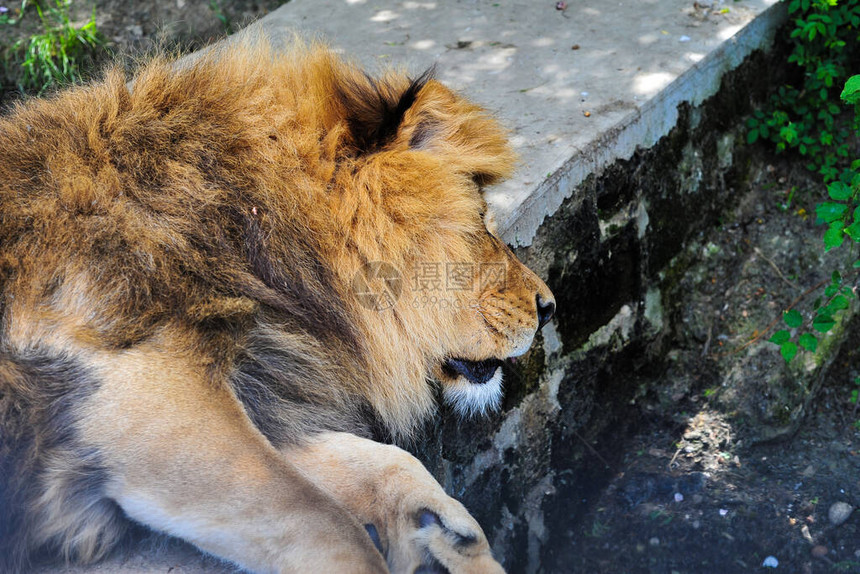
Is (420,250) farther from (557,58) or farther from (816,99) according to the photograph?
(816,99)

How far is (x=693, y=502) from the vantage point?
10.4 ft

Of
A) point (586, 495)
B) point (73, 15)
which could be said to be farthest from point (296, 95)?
point (73, 15)

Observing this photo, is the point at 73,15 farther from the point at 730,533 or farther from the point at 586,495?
the point at 730,533

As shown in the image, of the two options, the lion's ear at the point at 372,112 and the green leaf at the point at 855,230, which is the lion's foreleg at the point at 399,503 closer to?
the lion's ear at the point at 372,112

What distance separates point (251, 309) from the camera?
2.05 m

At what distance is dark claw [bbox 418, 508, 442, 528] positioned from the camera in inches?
76.0

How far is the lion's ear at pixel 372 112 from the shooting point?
7.43 feet

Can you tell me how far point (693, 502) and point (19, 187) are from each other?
245cm

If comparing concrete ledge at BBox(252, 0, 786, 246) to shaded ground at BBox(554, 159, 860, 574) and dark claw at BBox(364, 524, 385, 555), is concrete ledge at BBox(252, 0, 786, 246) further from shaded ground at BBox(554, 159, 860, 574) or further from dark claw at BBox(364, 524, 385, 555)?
dark claw at BBox(364, 524, 385, 555)

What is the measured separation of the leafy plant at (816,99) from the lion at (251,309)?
1.81 meters

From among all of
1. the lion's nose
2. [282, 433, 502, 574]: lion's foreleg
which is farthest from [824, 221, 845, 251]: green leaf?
[282, 433, 502, 574]: lion's foreleg

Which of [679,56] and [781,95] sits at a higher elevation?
[679,56]

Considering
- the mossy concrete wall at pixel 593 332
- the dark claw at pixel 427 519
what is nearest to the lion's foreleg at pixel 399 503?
the dark claw at pixel 427 519

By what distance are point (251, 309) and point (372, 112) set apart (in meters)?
0.62
